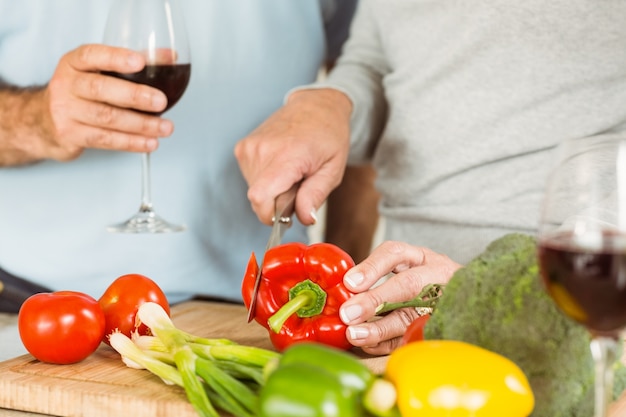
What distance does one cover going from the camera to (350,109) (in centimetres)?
188

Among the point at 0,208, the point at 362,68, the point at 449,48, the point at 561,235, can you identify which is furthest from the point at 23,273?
the point at 561,235

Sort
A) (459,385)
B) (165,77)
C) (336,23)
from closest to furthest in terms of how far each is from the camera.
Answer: (459,385) → (165,77) → (336,23)

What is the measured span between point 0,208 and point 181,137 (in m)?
0.43

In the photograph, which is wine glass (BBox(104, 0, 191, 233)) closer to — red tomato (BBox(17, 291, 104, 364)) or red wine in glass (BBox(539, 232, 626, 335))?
red tomato (BBox(17, 291, 104, 364))

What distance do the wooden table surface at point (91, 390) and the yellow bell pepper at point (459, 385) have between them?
229 millimetres

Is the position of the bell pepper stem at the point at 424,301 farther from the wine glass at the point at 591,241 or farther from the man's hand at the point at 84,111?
the man's hand at the point at 84,111

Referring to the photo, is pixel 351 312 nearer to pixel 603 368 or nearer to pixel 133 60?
pixel 603 368

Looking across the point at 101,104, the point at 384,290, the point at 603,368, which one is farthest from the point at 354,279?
the point at 101,104

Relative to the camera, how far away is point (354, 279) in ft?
4.17

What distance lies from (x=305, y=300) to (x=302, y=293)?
0.02 m

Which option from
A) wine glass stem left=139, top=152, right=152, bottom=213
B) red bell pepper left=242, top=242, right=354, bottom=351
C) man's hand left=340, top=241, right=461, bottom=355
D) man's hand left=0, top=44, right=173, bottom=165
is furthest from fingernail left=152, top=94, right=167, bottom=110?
man's hand left=340, top=241, right=461, bottom=355

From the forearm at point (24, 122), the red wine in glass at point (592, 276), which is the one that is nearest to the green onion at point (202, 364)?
the red wine in glass at point (592, 276)

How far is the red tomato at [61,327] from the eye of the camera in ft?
4.01

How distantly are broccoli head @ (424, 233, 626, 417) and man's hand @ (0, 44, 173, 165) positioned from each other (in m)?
0.79
